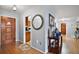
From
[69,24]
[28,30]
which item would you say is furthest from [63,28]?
[28,30]

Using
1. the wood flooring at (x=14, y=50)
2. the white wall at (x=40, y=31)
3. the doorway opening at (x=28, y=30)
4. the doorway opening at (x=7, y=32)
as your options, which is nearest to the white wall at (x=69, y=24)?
the white wall at (x=40, y=31)

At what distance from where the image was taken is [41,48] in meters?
1.74

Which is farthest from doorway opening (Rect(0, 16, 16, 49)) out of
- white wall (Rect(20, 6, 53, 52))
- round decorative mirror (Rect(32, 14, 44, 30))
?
round decorative mirror (Rect(32, 14, 44, 30))

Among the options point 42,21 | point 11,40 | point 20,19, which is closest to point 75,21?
point 42,21

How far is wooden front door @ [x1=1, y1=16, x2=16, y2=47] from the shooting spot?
67.2 inches

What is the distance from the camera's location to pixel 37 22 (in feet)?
5.74

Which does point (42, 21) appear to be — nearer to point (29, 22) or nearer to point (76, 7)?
point (29, 22)

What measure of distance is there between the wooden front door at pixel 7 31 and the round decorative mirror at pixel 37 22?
12.9 inches

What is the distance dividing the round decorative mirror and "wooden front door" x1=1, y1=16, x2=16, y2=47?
0.33m

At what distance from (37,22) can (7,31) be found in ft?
1.64

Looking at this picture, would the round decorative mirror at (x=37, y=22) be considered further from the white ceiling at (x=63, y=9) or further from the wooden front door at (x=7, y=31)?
the wooden front door at (x=7, y=31)

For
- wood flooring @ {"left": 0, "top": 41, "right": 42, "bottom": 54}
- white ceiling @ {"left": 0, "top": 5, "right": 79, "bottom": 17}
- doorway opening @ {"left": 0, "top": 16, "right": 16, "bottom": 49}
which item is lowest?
wood flooring @ {"left": 0, "top": 41, "right": 42, "bottom": 54}

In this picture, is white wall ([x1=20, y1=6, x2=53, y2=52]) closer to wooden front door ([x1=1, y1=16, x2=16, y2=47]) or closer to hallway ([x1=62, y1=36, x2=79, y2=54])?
wooden front door ([x1=1, y1=16, x2=16, y2=47])
